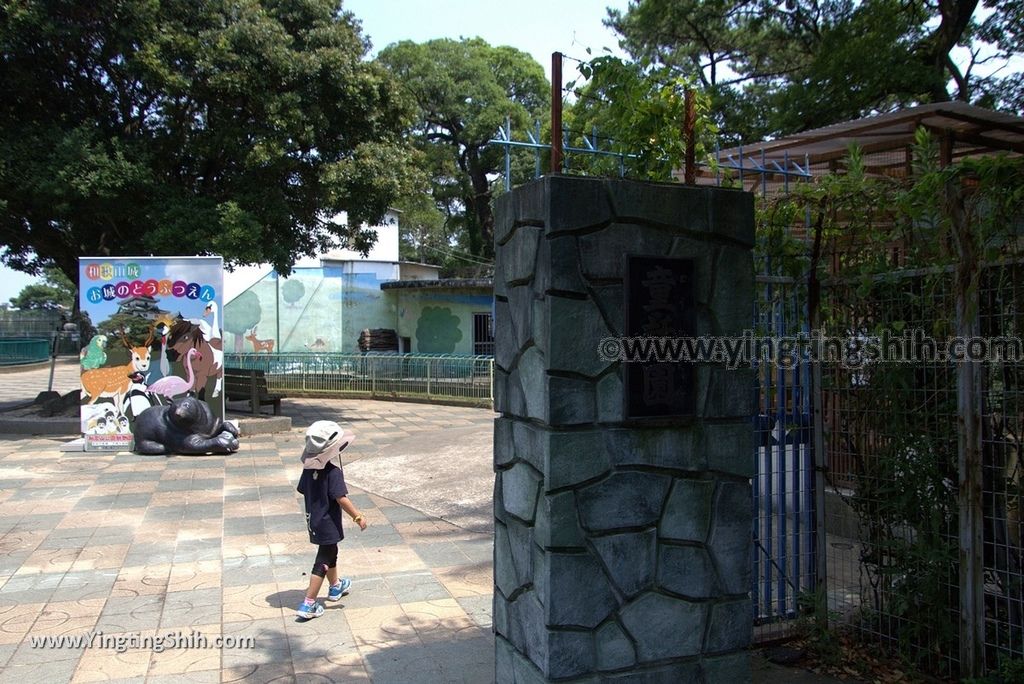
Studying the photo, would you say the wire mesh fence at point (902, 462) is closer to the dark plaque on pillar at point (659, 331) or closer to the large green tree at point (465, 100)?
the dark plaque on pillar at point (659, 331)

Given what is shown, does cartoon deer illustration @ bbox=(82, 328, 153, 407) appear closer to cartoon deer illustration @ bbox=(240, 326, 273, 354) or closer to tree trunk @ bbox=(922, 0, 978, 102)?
tree trunk @ bbox=(922, 0, 978, 102)

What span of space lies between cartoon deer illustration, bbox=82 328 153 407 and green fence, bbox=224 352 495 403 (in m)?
6.60

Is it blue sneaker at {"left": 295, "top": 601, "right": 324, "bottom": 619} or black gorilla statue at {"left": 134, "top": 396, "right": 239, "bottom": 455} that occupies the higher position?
black gorilla statue at {"left": 134, "top": 396, "right": 239, "bottom": 455}

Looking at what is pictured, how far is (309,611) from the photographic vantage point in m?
4.78

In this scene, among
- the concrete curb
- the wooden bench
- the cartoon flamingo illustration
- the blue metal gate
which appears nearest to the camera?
the blue metal gate

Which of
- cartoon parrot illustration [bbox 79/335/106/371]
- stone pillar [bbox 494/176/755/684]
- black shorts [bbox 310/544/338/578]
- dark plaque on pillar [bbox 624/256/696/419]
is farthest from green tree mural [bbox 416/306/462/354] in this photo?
dark plaque on pillar [bbox 624/256/696/419]

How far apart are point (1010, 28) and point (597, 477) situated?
1543 centimetres

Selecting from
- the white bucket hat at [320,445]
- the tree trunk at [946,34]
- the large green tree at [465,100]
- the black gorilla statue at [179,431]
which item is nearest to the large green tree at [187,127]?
the black gorilla statue at [179,431]

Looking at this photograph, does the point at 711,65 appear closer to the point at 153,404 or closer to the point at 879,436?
the point at 153,404

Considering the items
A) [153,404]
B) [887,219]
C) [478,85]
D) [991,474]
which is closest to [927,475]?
[991,474]

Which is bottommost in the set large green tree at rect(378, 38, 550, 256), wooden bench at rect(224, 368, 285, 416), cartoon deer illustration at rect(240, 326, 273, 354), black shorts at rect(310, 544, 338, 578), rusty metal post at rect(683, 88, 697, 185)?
black shorts at rect(310, 544, 338, 578)

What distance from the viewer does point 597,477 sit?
9.69ft

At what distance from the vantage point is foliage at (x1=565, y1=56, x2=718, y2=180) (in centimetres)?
338

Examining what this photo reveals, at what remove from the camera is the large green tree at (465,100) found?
26.8 m
